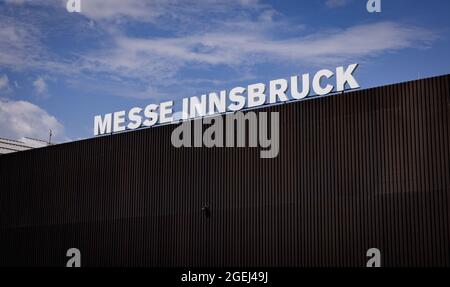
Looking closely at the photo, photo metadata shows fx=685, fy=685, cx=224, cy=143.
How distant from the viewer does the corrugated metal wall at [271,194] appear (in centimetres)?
3888

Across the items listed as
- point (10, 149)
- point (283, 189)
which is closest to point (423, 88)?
point (283, 189)

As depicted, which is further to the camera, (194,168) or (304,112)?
(194,168)

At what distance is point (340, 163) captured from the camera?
42.0m

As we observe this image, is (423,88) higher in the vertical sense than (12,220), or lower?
higher

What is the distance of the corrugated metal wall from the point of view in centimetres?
3888

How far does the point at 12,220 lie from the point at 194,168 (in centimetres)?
2146
